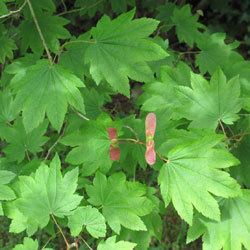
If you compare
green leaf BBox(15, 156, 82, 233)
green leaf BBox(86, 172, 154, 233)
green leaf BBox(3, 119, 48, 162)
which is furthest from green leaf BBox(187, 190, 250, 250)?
green leaf BBox(3, 119, 48, 162)

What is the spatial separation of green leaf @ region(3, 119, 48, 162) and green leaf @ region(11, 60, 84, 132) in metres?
0.39

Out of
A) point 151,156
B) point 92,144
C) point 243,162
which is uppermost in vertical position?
point 151,156

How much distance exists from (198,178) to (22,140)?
1019mm

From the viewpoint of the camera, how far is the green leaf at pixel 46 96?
185 centimetres

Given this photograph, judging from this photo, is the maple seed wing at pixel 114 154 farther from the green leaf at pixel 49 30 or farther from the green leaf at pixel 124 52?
the green leaf at pixel 49 30

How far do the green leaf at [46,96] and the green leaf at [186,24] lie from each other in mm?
1279

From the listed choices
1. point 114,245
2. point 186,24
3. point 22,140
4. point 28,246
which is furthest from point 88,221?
point 186,24

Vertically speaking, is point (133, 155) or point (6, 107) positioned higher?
point (6, 107)

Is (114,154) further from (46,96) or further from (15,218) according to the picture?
(15,218)

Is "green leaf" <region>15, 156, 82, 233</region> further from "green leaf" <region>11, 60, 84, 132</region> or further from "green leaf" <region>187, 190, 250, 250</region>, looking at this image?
"green leaf" <region>187, 190, 250, 250</region>

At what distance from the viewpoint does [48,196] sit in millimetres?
1868

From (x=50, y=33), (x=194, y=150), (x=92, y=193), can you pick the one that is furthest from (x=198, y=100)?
(x=50, y=33)

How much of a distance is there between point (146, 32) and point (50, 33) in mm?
828

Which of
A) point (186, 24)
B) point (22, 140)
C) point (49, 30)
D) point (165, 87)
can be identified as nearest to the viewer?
point (165, 87)
